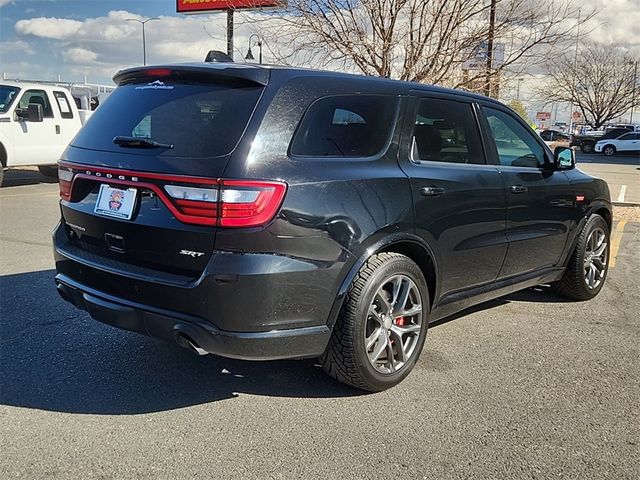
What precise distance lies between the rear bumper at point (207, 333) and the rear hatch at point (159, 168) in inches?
7.8

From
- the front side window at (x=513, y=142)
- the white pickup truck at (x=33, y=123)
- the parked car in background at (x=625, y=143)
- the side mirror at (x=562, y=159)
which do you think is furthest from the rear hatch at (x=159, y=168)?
the parked car in background at (x=625, y=143)

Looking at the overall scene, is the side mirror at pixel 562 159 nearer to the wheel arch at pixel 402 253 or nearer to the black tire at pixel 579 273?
the black tire at pixel 579 273

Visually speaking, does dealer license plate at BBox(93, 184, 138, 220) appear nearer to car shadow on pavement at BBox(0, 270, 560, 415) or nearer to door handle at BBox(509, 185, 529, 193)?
car shadow on pavement at BBox(0, 270, 560, 415)

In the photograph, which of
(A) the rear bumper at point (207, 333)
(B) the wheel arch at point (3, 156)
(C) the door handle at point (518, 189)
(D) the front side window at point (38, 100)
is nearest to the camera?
(A) the rear bumper at point (207, 333)

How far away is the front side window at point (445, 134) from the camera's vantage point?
379cm

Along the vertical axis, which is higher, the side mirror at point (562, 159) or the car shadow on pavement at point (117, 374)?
the side mirror at point (562, 159)

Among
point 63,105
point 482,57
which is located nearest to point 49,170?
point 63,105

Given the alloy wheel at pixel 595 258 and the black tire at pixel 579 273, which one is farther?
the alloy wheel at pixel 595 258

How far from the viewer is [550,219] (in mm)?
4793

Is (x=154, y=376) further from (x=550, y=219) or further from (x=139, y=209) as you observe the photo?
(x=550, y=219)

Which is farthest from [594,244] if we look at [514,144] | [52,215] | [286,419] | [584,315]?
[52,215]

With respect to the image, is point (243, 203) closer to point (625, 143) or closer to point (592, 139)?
point (625, 143)

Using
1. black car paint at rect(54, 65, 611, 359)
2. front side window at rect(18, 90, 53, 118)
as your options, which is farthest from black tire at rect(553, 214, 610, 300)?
front side window at rect(18, 90, 53, 118)

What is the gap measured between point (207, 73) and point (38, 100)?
1111 centimetres
